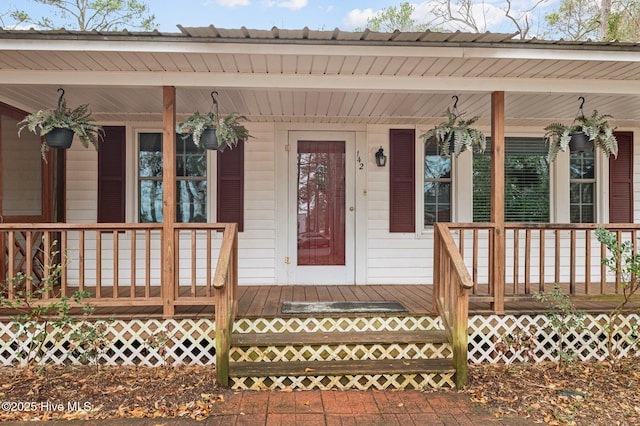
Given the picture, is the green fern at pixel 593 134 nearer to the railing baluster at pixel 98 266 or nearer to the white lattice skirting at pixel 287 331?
the white lattice skirting at pixel 287 331

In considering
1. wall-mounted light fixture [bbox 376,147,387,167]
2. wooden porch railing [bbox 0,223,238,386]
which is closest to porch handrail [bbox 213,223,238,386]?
wooden porch railing [bbox 0,223,238,386]

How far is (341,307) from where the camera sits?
171 inches

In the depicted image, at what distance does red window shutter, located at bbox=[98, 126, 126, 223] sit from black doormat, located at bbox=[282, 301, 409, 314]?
2608 millimetres

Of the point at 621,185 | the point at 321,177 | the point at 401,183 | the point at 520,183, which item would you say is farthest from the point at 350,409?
the point at 621,185

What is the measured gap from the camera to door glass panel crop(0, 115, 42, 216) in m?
4.54

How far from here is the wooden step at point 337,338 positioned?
3.56 meters

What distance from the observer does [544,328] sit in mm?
4000

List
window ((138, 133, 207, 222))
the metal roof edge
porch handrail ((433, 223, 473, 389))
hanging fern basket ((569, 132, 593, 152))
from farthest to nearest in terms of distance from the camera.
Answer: window ((138, 133, 207, 222)) < hanging fern basket ((569, 132, 593, 152)) < porch handrail ((433, 223, 473, 389)) < the metal roof edge

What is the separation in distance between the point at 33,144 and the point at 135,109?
1221 millimetres

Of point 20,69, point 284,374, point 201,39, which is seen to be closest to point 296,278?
point 284,374

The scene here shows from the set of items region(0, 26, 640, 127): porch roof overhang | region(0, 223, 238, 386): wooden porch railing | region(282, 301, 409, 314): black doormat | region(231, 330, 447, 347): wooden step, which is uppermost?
region(0, 26, 640, 127): porch roof overhang

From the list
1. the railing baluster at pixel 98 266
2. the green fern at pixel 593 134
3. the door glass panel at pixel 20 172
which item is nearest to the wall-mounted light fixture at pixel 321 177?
the green fern at pixel 593 134

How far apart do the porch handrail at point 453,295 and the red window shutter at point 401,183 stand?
5.48 feet

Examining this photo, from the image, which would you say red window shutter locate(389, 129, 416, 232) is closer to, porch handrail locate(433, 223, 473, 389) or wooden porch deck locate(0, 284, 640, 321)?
wooden porch deck locate(0, 284, 640, 321)
